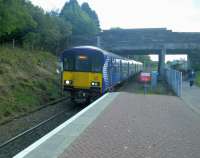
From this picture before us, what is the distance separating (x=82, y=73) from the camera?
19.8m

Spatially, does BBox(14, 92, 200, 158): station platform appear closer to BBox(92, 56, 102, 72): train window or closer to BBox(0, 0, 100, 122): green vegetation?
BBox(0, 0, 100, 122): green vegetation

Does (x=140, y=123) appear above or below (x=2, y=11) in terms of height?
below

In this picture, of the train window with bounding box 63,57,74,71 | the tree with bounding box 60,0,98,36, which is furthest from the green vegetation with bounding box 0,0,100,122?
the tree with bounding box 60,0,98,36

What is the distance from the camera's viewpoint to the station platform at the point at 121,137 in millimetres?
7246

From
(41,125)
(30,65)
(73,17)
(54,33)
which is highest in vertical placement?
(73,17)

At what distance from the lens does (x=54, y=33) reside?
41.1 m

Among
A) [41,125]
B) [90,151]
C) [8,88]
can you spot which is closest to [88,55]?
[8,88]

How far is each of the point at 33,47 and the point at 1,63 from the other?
560 inches

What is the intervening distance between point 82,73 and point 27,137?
7360mm

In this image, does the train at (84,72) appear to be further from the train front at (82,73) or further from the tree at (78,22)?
the tree at (78,22)

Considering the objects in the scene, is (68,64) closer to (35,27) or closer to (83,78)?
(83,78)

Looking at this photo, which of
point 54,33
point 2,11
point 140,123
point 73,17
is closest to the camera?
point 140,123

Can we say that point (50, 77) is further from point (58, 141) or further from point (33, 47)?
point (58, 141)

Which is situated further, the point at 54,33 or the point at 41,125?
the point at 54,33
